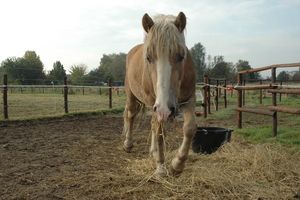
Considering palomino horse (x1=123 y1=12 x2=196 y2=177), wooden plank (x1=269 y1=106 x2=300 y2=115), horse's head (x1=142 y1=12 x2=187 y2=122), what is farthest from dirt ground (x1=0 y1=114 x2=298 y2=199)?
wooden plank (x1=269 y1=106 x2=300 y2=115)

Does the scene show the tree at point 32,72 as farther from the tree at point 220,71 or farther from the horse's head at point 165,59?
the tree at point 220,71

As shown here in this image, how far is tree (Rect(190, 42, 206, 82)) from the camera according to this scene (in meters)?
33.1

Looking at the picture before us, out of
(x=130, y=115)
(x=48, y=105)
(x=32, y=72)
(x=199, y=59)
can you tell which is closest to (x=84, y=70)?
(x=32, y=72)

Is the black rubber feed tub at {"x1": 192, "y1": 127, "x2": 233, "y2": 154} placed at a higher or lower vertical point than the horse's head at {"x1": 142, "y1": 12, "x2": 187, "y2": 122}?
lower

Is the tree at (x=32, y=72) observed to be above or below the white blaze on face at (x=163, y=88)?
above

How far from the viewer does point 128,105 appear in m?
4.82

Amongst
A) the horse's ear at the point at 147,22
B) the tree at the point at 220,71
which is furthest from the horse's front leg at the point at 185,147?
the tree at the point at 220,71

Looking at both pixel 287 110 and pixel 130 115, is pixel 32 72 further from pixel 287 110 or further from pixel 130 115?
pixel 287 110

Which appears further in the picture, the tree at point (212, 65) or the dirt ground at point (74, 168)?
the tree at point (212, 65)

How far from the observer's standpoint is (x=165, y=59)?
2.45 m

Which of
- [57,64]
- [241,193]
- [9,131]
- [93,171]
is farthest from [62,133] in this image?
[57,64]

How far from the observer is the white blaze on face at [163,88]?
2.21 meters

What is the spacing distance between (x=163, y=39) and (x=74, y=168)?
2268mm

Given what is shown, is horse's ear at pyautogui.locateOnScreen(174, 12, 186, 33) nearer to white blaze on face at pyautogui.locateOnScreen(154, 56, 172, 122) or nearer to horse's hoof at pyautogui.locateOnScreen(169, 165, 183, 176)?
white blaze on face at pyautogui.locateOnScreen(154, 56, 172, 122)
